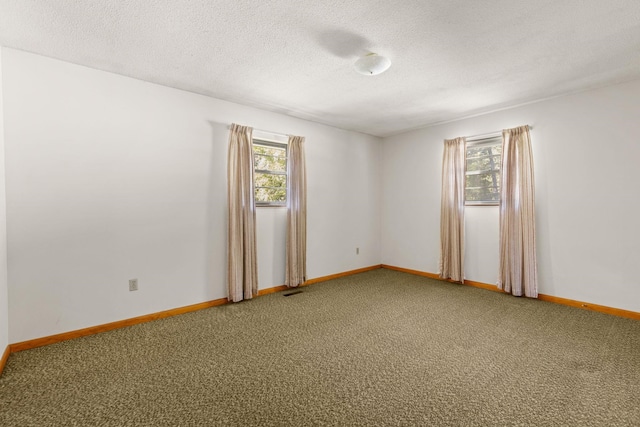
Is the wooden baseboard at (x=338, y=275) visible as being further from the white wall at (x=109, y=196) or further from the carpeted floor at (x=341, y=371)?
the carpeted floor at (x=341, y=371)

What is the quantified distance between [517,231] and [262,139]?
367 cm

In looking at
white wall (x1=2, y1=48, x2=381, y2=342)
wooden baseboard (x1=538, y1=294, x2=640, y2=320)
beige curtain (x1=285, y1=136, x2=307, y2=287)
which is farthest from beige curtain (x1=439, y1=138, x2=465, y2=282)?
white wall (x1=2, y1=48, x2=381, y2=342)

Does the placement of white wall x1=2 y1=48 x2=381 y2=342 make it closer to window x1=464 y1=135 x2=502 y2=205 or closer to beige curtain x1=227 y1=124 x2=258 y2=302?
beige curtain x1=227 y1=124 x2=258 y2=302

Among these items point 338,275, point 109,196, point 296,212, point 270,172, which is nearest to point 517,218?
point 338,275

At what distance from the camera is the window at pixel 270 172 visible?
4.05 metres

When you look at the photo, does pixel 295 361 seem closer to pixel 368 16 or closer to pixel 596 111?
pixel 368 16

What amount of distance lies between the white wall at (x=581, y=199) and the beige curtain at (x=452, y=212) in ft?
0.50

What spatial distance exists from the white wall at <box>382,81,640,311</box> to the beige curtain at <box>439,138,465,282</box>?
0.50 ft

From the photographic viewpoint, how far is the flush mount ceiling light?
248 cm

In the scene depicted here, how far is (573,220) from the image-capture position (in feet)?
11.4

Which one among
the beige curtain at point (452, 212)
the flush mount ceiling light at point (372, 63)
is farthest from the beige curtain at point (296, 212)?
the beige curtain at point (452, 212)

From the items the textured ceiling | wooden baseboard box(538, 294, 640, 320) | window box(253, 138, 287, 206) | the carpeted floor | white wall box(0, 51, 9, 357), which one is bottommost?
the carpeted floor

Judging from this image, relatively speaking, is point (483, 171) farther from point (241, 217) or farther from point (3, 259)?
point (3, 259)

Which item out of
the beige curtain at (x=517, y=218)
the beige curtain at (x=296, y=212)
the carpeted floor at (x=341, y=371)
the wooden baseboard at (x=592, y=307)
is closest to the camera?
the carpeted floor at (x=341, y=371)
